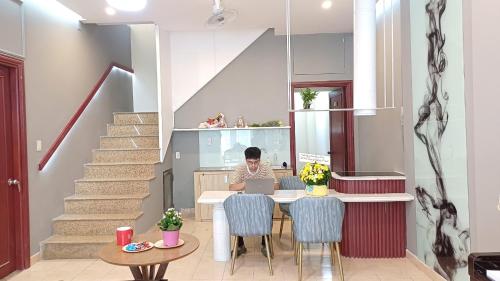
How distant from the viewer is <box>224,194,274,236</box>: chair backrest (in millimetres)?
3830

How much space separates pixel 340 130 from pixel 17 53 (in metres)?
5.16

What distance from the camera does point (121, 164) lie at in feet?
19.3

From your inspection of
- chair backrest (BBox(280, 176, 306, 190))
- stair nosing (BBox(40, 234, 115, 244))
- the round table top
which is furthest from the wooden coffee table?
chair backrest (BBox(280, 176, 306, 190))

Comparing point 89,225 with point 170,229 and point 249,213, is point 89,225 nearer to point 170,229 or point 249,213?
point 249,213

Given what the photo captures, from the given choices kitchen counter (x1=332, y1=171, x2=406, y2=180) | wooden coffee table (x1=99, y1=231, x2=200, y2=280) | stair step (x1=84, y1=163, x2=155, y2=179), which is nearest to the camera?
wooden coffee table (x1=99, y1=231, x2=200, y2=280)

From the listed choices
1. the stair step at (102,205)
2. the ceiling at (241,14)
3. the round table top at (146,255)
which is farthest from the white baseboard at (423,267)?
the stair step at (102,205)

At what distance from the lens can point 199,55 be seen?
6711mm

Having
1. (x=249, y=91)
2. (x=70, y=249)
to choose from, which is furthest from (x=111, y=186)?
(x=249, y=91)

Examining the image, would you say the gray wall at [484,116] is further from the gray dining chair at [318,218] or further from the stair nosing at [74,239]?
the stair nosing at [74,239]

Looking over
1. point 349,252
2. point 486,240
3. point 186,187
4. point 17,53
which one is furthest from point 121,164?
point 486,240

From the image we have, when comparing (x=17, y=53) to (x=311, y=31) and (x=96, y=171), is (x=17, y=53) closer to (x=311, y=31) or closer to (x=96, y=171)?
(x=96, y=171)

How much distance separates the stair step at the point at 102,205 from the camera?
5270mm

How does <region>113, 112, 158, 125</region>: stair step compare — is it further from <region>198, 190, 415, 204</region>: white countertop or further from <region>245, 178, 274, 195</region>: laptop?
<region>245, 178, 274, 195</region>: laptop

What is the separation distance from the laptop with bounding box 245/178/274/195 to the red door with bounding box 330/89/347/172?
2957 mm
